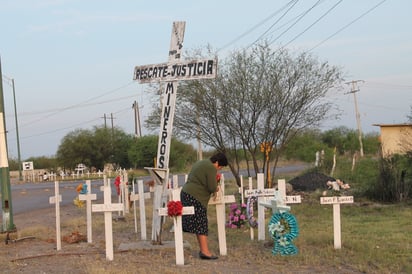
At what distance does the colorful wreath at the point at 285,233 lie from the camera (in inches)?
380

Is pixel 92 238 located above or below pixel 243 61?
below

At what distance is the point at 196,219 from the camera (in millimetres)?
9688

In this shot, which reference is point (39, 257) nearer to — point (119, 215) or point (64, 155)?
point (119, 215)

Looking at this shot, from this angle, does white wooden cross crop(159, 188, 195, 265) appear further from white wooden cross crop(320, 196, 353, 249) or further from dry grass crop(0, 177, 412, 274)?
white wooden cross crop(320, 196, 353, 249)

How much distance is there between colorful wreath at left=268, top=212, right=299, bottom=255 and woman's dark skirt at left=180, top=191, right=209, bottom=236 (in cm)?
104

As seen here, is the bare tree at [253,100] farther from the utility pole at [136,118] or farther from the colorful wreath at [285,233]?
the utility pole at [136,118]

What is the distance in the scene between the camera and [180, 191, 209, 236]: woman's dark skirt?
9648mm

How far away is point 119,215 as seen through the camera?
16641 mm

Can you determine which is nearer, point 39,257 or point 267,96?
point 39,257

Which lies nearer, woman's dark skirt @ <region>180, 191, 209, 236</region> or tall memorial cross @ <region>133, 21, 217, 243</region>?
woman's dark skirt @ <region>180, 191, 209, 236</region>

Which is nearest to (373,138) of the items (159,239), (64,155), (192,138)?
(64,155)

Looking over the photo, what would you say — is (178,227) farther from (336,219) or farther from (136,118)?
(136,118)

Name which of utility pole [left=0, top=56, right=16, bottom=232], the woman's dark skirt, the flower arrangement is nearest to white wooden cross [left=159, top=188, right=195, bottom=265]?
the woman's dark skirt

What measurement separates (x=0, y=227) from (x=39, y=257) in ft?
12.1
